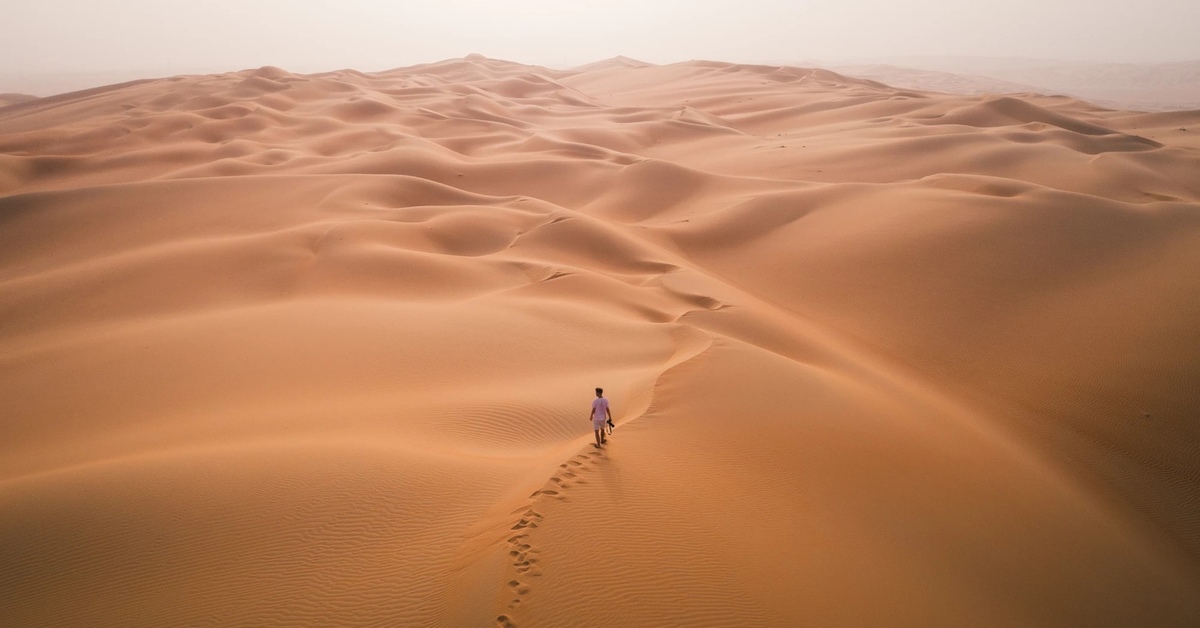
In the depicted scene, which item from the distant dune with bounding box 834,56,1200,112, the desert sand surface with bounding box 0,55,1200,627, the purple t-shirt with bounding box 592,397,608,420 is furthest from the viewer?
the distant dune with bounding box 834,56,1200,112

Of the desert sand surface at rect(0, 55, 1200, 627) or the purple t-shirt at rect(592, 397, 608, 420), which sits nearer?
the desert sand surface at rect(0, 55, 1200, 627)

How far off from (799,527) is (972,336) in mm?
5758

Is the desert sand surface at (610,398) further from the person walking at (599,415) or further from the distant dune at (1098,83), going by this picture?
the distant dune at (1098,83)

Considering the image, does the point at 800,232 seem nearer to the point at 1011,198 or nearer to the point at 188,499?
the point at 1011,198

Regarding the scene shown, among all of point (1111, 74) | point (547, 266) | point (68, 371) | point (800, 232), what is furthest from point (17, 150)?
point (1111, 74)

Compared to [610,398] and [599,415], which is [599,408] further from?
[610,398]

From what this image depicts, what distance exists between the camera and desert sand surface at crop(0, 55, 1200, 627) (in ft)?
11.7

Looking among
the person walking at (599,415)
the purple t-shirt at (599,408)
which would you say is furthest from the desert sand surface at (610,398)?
the purple t-shirt at (599,408)

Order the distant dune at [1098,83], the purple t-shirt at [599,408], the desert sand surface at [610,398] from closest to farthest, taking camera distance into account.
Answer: the desert sand surface at [610,398]
the purple t-shirt at [599,408]
the distant dune at [1098,83]

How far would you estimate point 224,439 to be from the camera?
16.6 ft

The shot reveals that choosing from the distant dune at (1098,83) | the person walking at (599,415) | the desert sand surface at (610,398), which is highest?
the distant dune at (1098,83)

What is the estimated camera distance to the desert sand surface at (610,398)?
11.7ft

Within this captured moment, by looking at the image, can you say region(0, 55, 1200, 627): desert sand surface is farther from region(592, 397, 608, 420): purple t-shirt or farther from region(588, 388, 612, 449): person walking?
region(592, 397, 608, 420): purple t-shirt

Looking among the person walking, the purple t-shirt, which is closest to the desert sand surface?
the person walking
